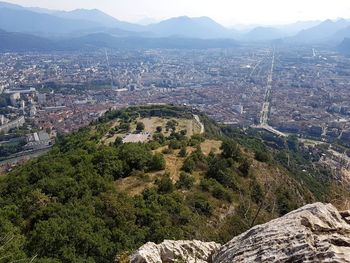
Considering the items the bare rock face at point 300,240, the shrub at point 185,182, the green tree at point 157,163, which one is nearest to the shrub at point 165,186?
the shrub at point 185,182

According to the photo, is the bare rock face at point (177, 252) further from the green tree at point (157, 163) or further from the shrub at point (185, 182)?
the green tree at point (157, 163)

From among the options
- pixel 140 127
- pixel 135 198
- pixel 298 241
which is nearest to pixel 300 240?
pixel 298 241

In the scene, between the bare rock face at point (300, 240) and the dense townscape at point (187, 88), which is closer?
the bare rock face at point (300, 240)

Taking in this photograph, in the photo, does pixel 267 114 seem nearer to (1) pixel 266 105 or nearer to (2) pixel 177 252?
(1) pixel 266 105

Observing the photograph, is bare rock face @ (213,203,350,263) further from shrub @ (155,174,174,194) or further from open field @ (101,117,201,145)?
open field @ (101,117,201,145)

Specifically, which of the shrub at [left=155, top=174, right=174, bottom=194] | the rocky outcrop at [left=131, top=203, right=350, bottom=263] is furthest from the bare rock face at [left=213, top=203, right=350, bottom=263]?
the shrub at [left=155, top=174, right=174, bottom=194]

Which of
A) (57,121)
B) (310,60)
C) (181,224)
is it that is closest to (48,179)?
(181,224)
